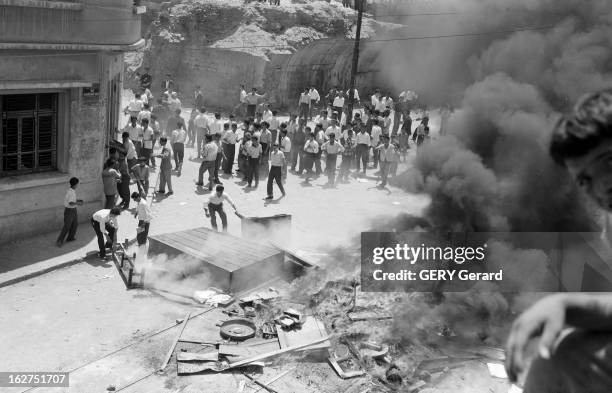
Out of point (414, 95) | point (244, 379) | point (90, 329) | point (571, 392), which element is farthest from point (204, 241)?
point (414, 95)

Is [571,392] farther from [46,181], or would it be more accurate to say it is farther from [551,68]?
[551,68]

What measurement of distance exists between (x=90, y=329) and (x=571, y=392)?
9042 mm

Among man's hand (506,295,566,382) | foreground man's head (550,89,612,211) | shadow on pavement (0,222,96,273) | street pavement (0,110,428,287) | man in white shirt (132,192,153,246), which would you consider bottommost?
shadow on pavement (0,222,96,273)

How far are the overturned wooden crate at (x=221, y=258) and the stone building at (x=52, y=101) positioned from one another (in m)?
2.68

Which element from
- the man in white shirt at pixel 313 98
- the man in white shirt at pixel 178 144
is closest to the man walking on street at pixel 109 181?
the man in white shirt at pixel 178 144

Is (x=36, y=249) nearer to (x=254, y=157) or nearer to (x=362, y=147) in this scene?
(x=254, y=157)

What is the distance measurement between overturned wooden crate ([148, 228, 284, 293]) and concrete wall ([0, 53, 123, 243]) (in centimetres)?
256

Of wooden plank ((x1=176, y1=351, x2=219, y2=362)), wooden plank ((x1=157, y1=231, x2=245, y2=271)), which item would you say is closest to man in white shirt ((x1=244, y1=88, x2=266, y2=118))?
wooden plank ((x1=157, y1=231, x2=245, y2=271))

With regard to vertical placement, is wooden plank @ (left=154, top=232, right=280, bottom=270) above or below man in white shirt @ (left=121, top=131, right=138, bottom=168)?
below

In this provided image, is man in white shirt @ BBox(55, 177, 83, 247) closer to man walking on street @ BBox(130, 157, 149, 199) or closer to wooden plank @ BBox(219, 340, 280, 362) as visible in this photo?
man walking on street @ BBox(130, 157, 149, 199)

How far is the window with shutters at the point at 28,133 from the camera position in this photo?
11938 millimetres

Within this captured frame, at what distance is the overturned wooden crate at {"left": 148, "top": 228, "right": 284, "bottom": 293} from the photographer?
424 inches

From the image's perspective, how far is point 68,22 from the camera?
12.1m

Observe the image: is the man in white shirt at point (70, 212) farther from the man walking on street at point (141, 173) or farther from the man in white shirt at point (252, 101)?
the man in white shirt at point (252, 101)
